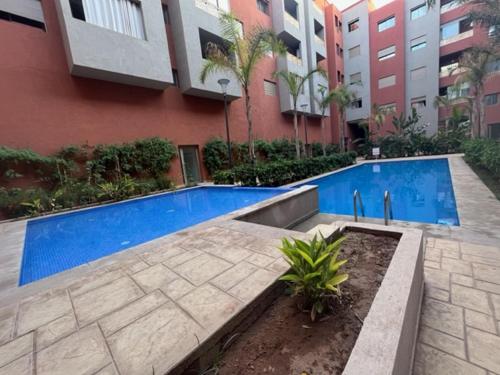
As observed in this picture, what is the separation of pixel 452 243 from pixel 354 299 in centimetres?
281

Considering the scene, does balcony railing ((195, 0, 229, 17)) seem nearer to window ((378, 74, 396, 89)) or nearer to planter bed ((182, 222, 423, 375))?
planter bed ((182, 222, 423, 375))

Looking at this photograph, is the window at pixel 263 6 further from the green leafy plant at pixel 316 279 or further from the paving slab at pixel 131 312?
the paving slab at pixel 131 312

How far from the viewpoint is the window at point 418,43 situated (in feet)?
63.4

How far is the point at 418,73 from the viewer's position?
1980cm

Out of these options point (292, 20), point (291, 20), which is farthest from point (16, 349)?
point (292, 20)

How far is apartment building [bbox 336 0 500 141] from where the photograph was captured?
17983 millimetres

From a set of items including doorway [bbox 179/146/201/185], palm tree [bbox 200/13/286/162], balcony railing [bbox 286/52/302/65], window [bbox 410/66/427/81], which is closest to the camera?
palm tree [bbox 200/13/286/162]

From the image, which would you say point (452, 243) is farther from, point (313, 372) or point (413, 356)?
point (313, 372)

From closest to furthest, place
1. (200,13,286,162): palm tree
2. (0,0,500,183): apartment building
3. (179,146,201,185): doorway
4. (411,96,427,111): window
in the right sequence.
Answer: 1. (0,0,500,183): apartment building
2. (200,13,286,162): palm tree
3. (179,146,201,185): doorway
4. (411,96,427,111): window

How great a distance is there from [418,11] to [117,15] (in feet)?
79.4

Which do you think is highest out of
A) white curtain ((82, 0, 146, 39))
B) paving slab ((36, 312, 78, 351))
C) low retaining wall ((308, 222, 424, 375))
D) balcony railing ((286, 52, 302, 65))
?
balcony railing ((286, 52, 302, 65))

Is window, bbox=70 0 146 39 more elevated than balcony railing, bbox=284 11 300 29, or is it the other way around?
balcony railing, bbox=284 11 300 29

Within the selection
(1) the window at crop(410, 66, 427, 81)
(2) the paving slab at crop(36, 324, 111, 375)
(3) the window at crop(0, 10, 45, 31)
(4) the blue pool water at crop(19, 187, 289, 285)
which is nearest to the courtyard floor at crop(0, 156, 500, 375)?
(2) the paving slab at crop(36, 324, 111, 375)

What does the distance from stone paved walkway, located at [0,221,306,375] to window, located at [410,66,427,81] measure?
81.7 feet
